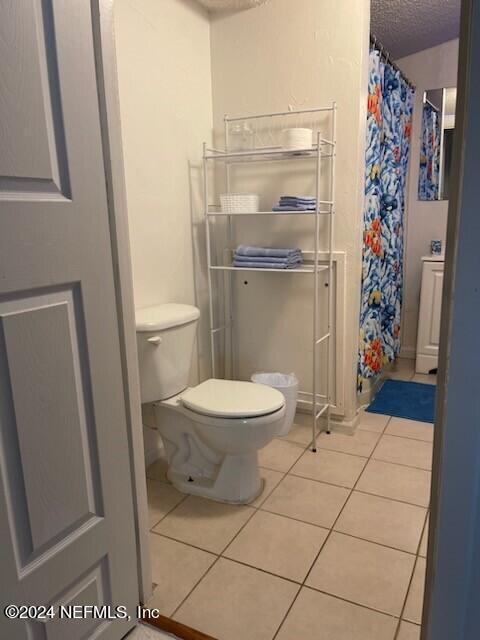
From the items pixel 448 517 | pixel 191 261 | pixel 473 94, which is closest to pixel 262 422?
pixel 191 261

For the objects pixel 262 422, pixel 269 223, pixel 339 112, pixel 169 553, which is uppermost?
pixel 339 112

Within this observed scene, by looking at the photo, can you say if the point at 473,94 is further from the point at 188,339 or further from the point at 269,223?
the point at 269,223

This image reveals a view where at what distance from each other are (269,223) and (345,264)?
0.48 meters

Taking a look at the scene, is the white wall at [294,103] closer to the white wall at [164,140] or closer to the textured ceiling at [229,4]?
the textured ceiling at [229,4]

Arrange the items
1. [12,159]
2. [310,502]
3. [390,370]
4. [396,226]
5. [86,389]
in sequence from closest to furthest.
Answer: [12,159], [86,389], [310,502], [396,226], [390,370]

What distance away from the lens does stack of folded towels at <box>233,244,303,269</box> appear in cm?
235

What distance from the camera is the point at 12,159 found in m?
0.93

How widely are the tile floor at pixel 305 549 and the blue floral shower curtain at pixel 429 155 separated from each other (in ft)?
6.53

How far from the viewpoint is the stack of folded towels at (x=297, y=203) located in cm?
227

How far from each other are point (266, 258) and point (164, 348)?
75cm

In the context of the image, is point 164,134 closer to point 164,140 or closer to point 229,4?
point 164,140

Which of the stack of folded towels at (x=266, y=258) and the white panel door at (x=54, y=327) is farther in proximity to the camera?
the stack of folded towels at (x=266, y=258)

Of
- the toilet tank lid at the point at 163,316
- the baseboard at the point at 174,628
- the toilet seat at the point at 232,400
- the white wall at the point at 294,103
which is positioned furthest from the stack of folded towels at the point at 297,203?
the baseboard at the point at 174,628

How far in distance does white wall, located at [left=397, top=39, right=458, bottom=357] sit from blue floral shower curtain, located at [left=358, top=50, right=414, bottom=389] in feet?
0.46
